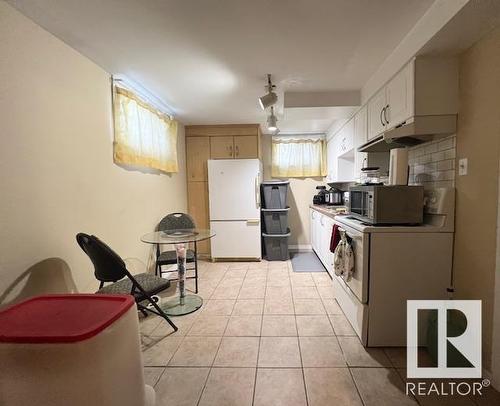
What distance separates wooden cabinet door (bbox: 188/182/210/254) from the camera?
4.20 m

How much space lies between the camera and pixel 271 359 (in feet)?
5.61

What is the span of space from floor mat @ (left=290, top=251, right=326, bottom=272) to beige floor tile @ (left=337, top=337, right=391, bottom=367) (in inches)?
67.2

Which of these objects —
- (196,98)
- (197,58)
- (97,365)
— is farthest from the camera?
(196,98)

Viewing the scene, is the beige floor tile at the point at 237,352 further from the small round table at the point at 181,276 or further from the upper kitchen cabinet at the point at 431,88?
the upper kitchen cabinet at the point at 431,88

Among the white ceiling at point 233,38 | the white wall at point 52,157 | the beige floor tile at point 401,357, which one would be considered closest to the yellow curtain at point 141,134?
the white wall at point 52,157

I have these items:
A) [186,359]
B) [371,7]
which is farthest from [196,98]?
[186,359]

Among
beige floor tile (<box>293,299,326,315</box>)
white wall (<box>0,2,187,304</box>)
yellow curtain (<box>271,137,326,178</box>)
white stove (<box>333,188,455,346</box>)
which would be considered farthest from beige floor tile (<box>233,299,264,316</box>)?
yellow curtain (<box>271,137,326,178</box>)

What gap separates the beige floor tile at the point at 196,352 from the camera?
1.70 m

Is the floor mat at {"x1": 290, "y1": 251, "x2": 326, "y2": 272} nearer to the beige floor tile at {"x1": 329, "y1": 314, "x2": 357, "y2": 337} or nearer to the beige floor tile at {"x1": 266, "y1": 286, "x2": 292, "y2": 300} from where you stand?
the beige floor tile at {"x1": 266, "y1": 286, "x2": 292, "y2": 300}

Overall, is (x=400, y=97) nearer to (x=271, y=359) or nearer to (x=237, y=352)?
(x=271, y=359)

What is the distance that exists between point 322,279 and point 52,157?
2.99m

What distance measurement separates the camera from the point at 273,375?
156cm

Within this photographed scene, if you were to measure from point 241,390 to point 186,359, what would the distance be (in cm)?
48

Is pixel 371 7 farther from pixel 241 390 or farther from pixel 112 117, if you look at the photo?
pixel 241 390
